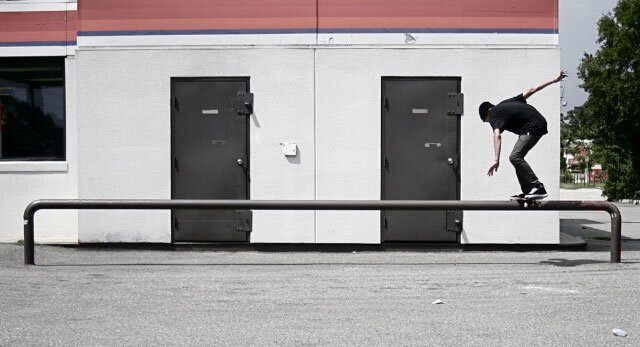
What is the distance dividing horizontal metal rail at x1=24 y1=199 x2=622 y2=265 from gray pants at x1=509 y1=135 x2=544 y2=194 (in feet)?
0.75

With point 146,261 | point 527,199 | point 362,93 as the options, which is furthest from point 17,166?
point 527,199

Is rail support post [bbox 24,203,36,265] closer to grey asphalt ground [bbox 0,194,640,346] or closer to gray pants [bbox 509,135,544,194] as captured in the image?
grey asphalt ground [bbox 0,194,640,346]

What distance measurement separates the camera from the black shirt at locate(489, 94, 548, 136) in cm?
796

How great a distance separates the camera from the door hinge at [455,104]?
958 centimetres

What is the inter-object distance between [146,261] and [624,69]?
3375 cm

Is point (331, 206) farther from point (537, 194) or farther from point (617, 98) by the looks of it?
point (617, 98)

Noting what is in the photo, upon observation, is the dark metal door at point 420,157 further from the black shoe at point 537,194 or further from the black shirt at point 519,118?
the black shoe at point 537,194

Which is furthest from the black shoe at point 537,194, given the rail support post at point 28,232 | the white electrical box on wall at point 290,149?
the rail support post at point 28,232

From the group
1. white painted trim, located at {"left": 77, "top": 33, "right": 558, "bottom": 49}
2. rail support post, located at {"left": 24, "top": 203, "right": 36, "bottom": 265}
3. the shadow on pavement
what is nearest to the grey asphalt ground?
the shadow on pavement

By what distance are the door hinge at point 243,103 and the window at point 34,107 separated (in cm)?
291

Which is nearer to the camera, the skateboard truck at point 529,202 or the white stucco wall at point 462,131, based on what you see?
the skateboard truck at point 529,202

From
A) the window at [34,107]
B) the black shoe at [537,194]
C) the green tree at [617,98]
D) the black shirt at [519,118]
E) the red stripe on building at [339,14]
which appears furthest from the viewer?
the green tree at [617,98]

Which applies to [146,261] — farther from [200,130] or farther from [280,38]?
[280,38]

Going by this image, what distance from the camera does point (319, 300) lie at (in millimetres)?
6230
